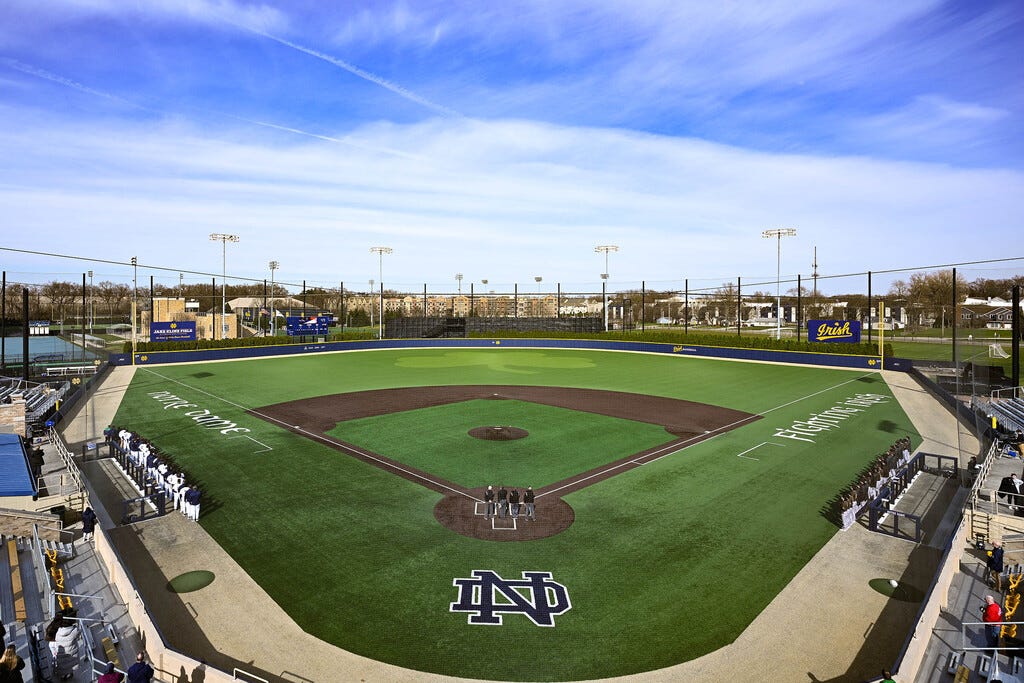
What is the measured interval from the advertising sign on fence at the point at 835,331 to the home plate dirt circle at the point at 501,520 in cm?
4421

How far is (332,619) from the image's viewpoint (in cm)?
1072

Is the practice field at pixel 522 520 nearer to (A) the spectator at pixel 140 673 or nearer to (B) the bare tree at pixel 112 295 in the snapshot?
(A) the spectator at pixel 140 673

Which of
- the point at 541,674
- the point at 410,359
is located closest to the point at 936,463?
the point at 541,674

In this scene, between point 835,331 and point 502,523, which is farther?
point 835,331

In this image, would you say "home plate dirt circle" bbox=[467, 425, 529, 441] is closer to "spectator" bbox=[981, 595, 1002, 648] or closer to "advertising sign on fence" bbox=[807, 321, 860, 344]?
"spectator" bbox=[981, 595, 1002, 648]

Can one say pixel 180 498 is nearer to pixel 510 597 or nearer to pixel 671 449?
pixel 510 597

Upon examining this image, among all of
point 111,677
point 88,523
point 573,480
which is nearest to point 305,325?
point 88,523

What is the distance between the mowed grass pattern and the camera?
20.0 metres

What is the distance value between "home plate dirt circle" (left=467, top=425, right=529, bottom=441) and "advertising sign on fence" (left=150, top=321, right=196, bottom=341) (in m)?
40.5

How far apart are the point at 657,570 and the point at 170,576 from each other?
10.9 metres

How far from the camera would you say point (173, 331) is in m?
53.2

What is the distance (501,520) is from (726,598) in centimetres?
618

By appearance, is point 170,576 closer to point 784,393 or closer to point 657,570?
point 657,570

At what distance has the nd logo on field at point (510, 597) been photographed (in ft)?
36.0
